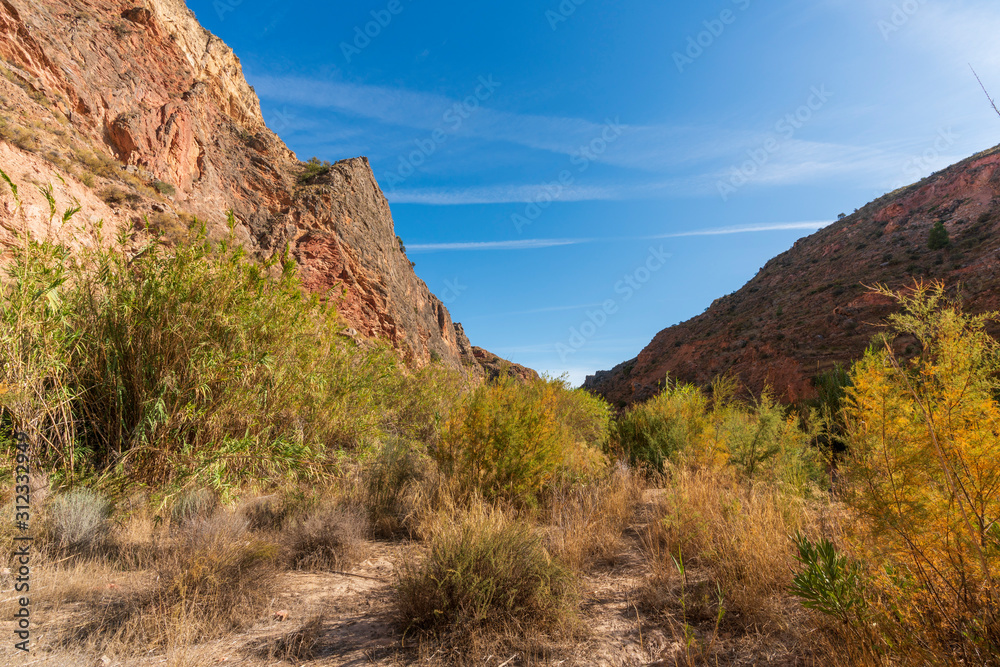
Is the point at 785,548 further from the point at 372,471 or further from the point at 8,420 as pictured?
the point at 8,420

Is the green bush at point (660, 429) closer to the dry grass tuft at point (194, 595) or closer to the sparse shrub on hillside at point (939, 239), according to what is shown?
the dry grass tuft at point (194, 595)

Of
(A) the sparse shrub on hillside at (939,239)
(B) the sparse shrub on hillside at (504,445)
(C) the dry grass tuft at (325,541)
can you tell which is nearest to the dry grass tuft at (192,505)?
(C) the dry grass tuft at (325,541)

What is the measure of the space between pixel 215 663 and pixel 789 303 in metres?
37.9

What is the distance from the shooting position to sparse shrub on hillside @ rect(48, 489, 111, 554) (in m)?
3.15

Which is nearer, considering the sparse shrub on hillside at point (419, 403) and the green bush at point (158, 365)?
the green bush at point (158, 365)

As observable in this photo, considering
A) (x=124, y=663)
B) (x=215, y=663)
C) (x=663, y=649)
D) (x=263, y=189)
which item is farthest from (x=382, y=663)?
(x=263, y=189)

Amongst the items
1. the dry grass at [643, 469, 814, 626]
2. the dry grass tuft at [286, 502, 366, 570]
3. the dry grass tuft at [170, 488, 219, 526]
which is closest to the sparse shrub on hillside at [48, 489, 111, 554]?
the dry grass tuft at [170, 488, 219, 526]

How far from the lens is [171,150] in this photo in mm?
17047

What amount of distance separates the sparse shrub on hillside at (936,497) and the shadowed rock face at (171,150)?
6.71m

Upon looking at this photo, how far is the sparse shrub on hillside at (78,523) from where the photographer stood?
3154 millimetres

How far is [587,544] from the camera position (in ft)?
11.6

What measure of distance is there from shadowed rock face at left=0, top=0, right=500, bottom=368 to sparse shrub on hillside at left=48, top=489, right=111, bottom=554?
4090 millimetres

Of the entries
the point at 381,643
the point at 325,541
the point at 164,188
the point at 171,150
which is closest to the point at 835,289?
the point at 325,541

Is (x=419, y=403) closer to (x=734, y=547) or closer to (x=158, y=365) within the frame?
(x=158, y=365)
